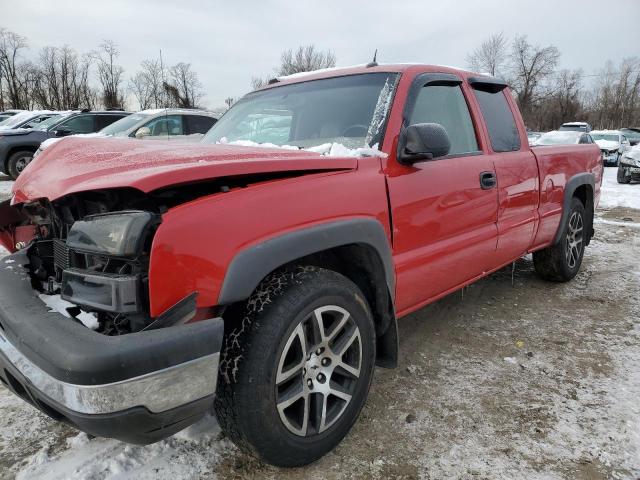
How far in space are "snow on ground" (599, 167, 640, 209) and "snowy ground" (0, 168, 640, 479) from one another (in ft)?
22.6

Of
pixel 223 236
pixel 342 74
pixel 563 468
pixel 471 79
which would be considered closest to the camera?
pixel 223 236

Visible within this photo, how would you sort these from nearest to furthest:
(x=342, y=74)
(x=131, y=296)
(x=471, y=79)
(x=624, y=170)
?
(x=131, y=296)
(x=342, y=74)
(x=471, y=79)
(x=624, y=170)

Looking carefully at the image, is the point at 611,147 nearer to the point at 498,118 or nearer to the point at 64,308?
the point at 498,118

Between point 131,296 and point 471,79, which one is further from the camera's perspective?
point 471,79

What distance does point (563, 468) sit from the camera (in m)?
2.06

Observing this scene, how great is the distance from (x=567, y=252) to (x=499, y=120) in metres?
1.71

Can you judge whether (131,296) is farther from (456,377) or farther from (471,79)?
(471,79)

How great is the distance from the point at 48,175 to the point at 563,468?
103 inches

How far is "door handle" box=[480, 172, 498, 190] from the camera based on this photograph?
2977 millimetres

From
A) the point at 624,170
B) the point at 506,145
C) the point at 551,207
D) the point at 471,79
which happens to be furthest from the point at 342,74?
the point at 624,170

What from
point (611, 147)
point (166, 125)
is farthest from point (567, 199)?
point (611, 147)

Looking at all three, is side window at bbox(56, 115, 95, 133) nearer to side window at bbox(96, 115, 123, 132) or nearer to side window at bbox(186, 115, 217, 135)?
side window at bbox(96, 115, 123, 132)

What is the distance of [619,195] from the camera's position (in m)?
10.7

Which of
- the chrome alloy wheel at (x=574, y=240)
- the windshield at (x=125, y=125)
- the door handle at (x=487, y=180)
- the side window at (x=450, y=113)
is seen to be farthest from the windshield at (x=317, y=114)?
the windshield at (x=125, y=125)
